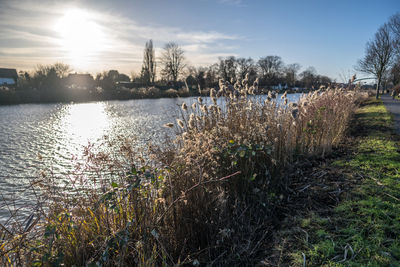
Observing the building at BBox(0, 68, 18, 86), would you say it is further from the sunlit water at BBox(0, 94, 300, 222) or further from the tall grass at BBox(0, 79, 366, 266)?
the tall grass at BBox(0, 79, 366, 266)

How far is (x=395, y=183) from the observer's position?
2652 mm

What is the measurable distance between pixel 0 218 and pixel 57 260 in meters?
2.87

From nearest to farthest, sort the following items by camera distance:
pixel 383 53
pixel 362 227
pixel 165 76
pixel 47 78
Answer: pixel 362 227
pixel 383 53
pixel 47 78
pixel 165 76

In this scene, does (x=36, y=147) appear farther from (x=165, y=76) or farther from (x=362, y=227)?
(x=165, y=76)

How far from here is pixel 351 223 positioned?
6.82ft

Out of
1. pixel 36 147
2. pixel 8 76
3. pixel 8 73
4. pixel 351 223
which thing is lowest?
pixel 36 147

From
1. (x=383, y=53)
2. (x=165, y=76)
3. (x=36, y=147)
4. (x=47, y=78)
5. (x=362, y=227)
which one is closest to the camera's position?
(x=362, y=227)

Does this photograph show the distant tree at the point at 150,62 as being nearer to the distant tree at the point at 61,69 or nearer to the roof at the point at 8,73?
the distant tree at the point at 61,69

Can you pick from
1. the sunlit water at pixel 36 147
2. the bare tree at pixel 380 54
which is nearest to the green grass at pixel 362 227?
the sunlit water at pixel 36 147

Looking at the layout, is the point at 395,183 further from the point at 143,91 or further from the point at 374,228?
the point at 143,91

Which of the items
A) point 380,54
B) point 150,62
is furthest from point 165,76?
point 380,54

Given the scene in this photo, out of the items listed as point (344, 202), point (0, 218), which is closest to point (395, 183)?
point (344, 202)

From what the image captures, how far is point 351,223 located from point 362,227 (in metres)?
0.09

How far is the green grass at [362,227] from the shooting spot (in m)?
1.70
